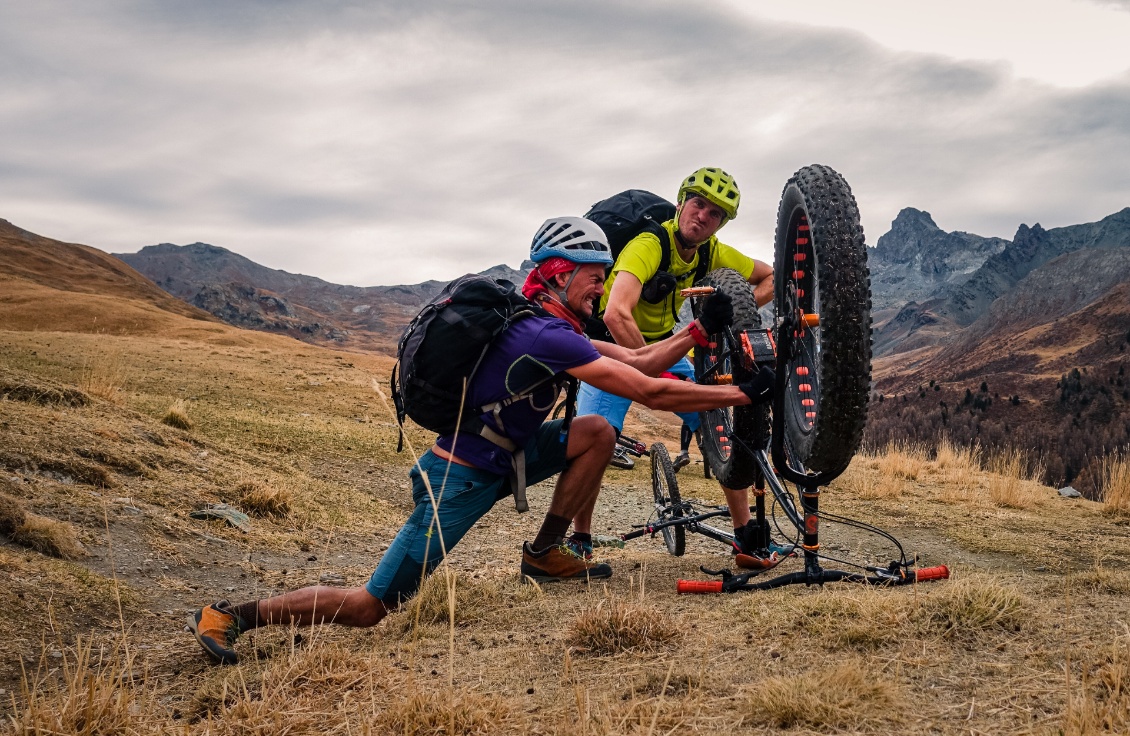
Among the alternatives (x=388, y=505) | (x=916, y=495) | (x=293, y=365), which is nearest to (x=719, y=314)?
(x=388, y=505)

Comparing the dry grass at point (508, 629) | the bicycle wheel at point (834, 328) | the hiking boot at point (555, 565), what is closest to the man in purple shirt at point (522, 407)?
the dry grass at point (508, 629)

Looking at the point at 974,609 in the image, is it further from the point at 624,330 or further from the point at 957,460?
the point at 957,460

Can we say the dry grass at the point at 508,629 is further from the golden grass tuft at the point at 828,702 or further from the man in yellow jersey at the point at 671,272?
the man in yellow jersey at the point at 671,272

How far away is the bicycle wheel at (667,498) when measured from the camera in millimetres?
6504

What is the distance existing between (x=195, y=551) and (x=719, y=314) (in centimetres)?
439

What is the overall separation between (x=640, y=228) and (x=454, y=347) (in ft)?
8.86


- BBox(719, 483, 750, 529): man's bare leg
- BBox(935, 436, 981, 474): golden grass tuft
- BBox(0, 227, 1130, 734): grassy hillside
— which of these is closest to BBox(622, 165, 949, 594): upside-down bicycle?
BBox(719, 483, 750, 529): man's bare leg

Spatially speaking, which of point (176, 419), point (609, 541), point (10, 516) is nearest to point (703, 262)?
point (609, 541)

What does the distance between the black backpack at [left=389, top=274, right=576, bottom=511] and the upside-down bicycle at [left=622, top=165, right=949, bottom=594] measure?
1.27 metres

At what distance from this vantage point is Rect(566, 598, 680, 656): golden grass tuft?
337 cm

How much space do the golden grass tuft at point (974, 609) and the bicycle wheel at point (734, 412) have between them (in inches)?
65.2

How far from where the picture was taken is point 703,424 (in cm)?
654

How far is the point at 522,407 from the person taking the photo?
418 centimetres

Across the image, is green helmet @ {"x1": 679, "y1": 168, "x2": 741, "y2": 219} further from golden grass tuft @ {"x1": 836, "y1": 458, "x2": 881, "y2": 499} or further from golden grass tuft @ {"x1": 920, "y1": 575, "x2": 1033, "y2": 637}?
golden grass tuft @ {"x1": 836, "y1": 458, "x2": 881, "y2": 499}
